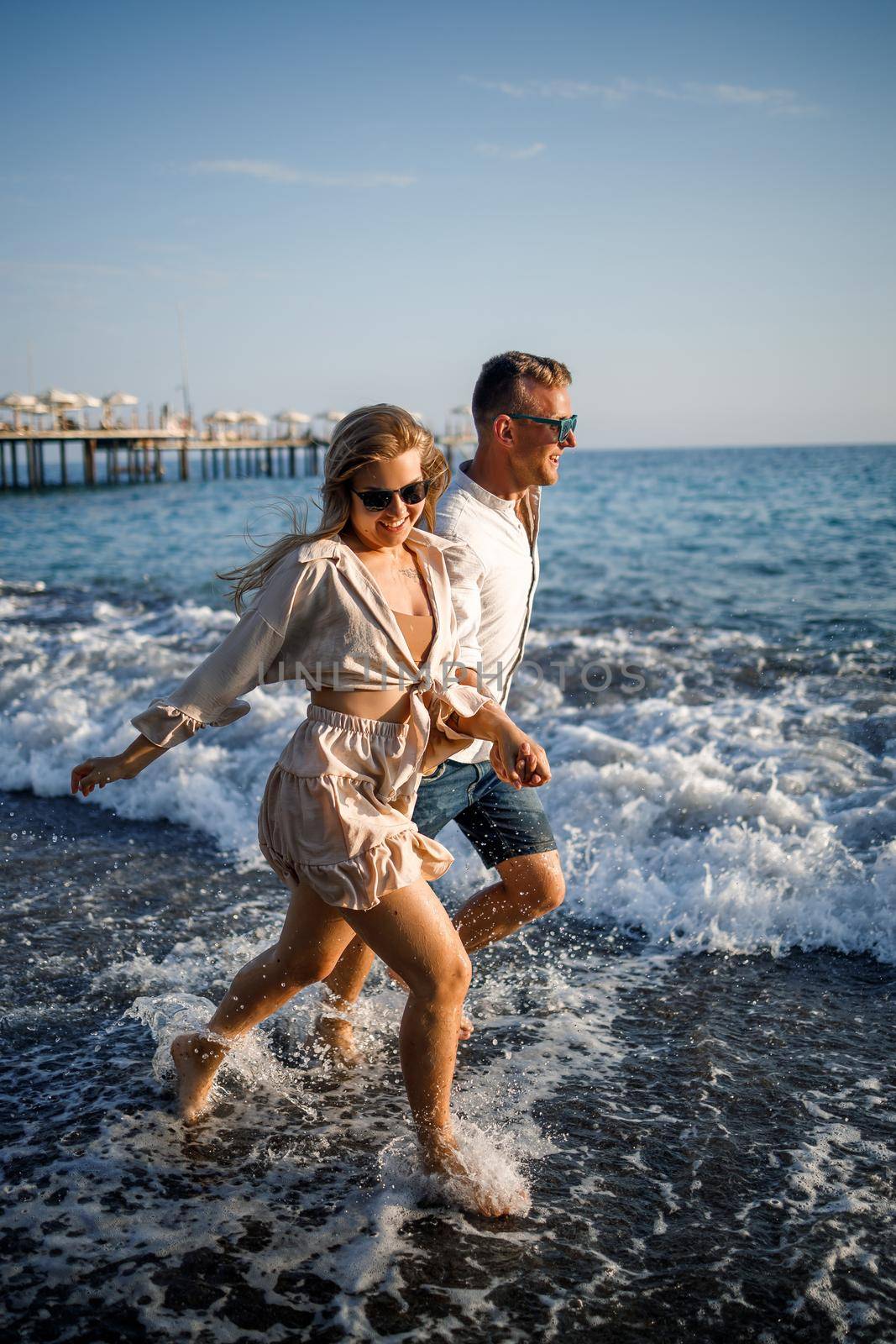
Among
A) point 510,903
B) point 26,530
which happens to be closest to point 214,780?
point 510,903

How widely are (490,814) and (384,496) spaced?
129cm

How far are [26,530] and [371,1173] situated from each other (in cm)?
3036

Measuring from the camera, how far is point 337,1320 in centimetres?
243

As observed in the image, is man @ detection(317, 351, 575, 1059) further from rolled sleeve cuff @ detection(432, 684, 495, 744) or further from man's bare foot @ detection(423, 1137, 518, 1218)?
man's bare foot @ detection(423, 1137, 518, 1218)

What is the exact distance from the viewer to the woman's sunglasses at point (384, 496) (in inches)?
109

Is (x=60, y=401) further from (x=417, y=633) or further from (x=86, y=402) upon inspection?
(x=417, y=633)

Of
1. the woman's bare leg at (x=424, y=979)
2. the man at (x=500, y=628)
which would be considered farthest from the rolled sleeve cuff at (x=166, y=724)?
the man at (x=500, y=628)

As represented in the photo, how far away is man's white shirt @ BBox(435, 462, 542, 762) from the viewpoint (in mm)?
3463

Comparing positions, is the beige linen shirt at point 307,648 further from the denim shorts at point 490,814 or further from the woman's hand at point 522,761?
the denim shorts at point 490,814

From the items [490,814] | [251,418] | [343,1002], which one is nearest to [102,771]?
[490,814]

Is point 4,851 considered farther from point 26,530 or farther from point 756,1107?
point 26,530

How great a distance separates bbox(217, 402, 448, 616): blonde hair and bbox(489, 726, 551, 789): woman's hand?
0.74m

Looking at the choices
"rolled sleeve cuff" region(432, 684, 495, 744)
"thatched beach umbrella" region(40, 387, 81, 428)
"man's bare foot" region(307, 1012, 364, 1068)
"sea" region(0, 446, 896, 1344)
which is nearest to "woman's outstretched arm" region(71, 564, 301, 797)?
"rolled sleeve cuff" region(432, 684, 495, 744)

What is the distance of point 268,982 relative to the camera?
296 cm
